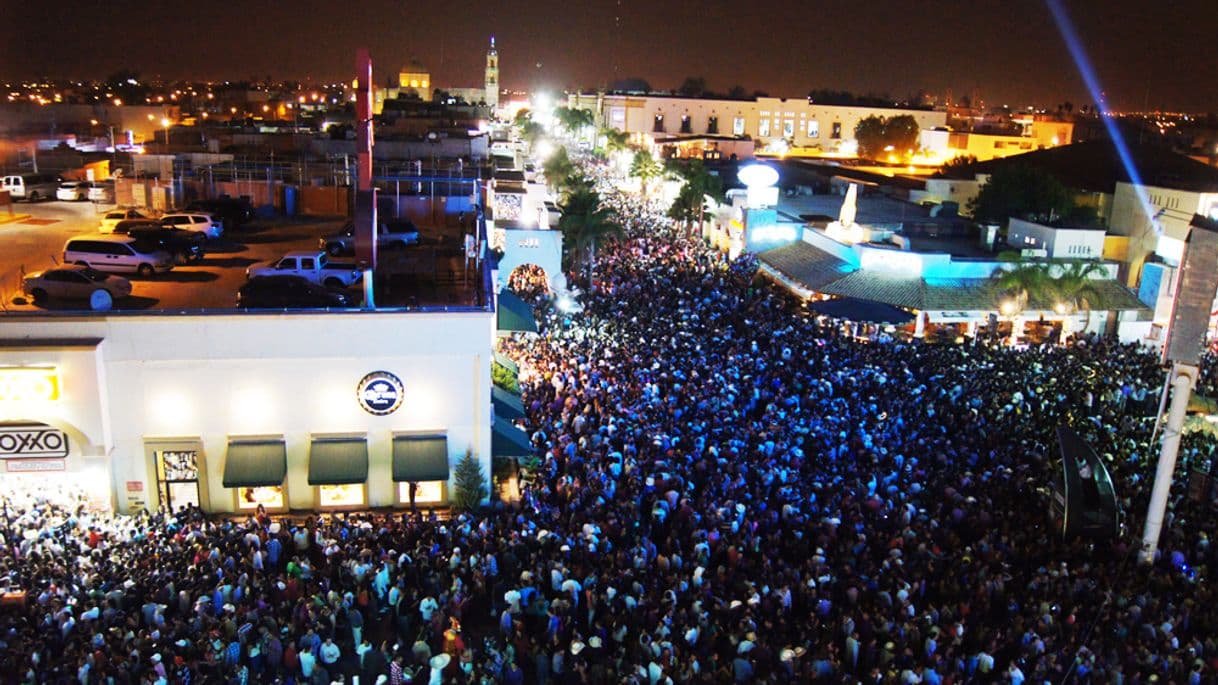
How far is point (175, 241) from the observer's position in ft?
61.8

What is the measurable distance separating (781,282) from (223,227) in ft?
65.2

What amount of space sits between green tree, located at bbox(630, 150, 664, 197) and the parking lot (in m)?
39.6

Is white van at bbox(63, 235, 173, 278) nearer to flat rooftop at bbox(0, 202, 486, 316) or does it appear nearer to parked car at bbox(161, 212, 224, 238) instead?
flat rooftop at bbox(0, 202, 486, 316)

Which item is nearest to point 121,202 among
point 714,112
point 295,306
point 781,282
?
point 295,306

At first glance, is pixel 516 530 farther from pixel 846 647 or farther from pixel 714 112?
pixel 714 112

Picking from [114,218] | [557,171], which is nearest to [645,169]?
[557,171]

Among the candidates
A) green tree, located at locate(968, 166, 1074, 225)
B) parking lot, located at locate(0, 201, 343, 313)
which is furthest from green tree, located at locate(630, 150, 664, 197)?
parking lot, located at locate(0, 201, 343, 313)

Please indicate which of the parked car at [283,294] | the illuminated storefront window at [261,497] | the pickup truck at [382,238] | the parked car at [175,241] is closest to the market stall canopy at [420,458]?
the illuminated storefront window at [261,497]

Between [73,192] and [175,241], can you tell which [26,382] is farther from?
[73,192]

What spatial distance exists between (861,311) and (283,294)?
1640 centimetres

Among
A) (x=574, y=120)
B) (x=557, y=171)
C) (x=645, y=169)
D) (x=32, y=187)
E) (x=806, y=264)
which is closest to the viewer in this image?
(x=32, y=187)

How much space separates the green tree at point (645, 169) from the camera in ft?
205

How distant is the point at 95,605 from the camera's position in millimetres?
11703

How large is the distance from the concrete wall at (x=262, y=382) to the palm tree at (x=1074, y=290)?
19341mm
